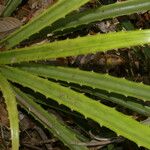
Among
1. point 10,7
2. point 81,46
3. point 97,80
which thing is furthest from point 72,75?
point 10,7

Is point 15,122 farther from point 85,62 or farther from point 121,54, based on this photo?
point 121,54

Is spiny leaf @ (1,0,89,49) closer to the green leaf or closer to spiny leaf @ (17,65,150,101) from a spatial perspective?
Result: spiny leaf @ (17,65,150,101)

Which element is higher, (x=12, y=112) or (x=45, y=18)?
(x=45, y=18)

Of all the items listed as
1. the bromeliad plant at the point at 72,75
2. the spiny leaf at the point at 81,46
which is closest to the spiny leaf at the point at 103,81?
the bromeliad plant at the point at 72,75

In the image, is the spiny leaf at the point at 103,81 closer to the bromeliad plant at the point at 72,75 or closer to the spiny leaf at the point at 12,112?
the bromeliad plant at the point at 72,75

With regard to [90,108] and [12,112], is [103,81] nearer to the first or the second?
[90,108]

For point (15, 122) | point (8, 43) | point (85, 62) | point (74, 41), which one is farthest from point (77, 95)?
point (85, 62)

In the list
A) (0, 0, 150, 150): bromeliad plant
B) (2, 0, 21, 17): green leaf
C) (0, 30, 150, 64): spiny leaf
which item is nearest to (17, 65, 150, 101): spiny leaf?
(0, 0, 150, 150): bromeliad plant

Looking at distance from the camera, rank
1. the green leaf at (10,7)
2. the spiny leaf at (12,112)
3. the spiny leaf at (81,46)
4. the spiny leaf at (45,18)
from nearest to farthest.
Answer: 1. the spiny leaf at (81,46)
2. the spiny leaf at (45,18)
3. the spiny leaf at (12,112)
4. the green leaf at (10,7)
